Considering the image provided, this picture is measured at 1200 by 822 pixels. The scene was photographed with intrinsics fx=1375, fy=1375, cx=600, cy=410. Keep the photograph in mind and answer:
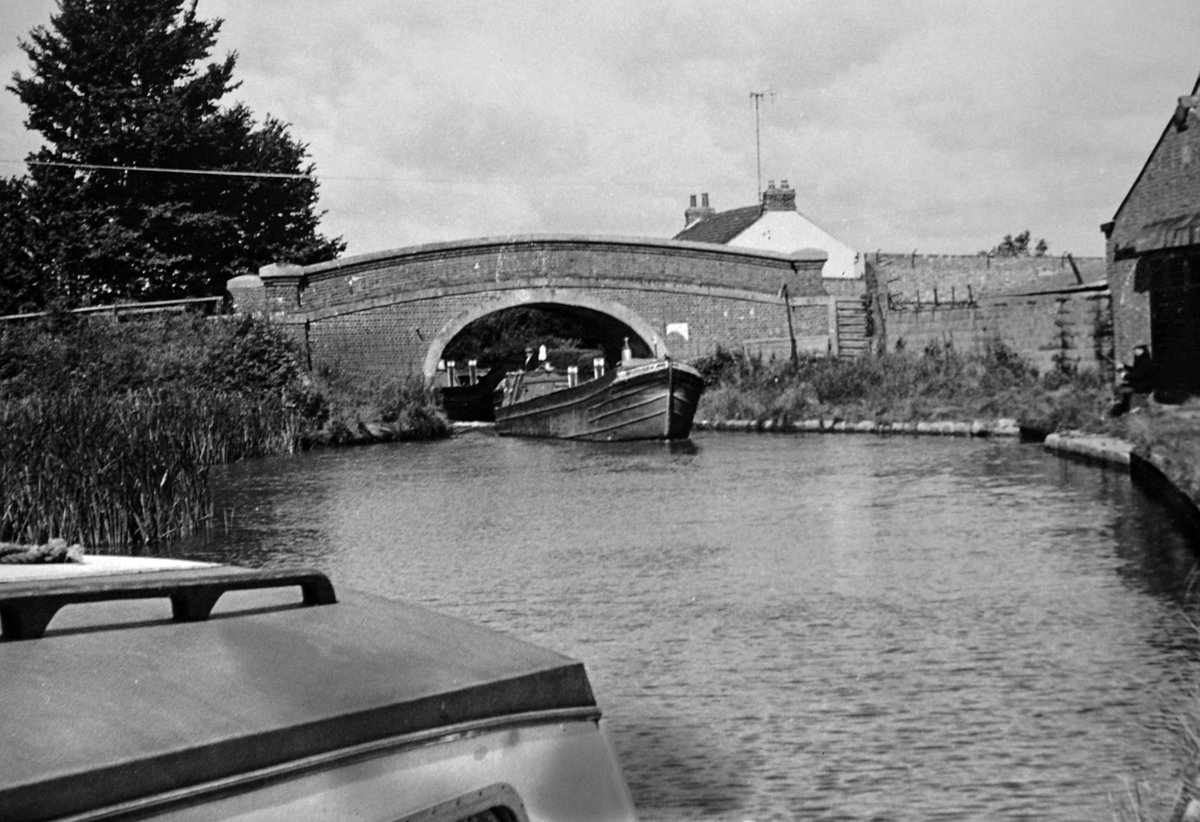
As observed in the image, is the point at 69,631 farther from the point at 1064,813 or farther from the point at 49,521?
the point at 49,521

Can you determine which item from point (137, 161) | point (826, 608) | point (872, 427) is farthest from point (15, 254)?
point (826, 608)

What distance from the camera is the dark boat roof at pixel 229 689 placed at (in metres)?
1.41

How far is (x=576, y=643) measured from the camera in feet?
23.5

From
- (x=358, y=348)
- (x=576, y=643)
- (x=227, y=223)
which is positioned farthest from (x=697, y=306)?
(x=576, y=643)

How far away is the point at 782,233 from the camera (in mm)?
40281

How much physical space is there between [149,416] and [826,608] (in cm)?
872

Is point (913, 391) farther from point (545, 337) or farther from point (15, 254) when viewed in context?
point (545, 337)

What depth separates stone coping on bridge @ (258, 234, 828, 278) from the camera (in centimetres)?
2844

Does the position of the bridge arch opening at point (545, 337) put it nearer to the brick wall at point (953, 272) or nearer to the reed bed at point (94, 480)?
the brick wall at point (953, 272)

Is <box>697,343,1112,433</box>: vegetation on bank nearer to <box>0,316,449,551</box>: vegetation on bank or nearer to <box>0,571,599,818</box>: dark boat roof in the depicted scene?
<box>0,316,449,551</box>: vegetation on bank

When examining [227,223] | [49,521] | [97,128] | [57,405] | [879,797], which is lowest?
[879,797]

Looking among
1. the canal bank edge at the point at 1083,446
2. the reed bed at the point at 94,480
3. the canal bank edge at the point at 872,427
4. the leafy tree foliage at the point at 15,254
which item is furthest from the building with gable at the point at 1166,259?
the leafy tree foliage at the point at 15,254

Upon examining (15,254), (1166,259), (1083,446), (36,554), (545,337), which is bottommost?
(1083,446)

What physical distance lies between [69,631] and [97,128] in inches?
1314
